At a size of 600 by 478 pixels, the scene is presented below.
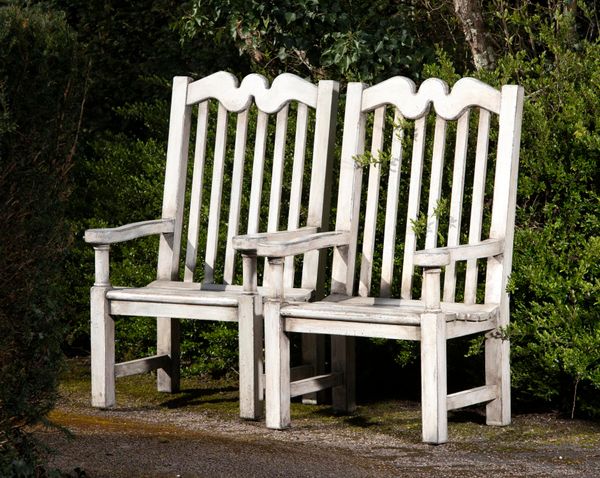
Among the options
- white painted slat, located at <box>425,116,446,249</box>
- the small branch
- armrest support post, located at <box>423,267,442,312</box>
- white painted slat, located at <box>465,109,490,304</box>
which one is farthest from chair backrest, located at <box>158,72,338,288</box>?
Result: the small branch

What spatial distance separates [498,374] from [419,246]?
0.89 meters

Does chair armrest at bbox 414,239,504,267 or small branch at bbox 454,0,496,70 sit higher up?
small branch at bbox 454,0,496,70

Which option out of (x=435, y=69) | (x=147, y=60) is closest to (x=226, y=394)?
(x=435, y=69)

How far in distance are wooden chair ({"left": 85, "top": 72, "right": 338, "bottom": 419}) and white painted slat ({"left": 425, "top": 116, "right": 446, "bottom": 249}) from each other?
0.55m

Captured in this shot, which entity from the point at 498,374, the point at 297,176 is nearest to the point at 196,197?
the point at 297,176

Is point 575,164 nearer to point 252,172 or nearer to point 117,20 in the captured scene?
point 252,172

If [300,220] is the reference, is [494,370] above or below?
below

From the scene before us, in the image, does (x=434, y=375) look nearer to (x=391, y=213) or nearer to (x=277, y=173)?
(x=391, y=213)

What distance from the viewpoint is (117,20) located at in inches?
396

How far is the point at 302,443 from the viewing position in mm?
5215

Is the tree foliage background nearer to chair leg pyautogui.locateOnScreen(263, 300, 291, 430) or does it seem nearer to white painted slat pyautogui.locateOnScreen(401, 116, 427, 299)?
white painted slat pyautogui.locateOnScreen(401, 116, 427, 299)

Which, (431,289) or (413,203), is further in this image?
(413,203)

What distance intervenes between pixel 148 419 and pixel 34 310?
6.43ft

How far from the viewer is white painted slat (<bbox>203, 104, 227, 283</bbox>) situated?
618 centimetres
